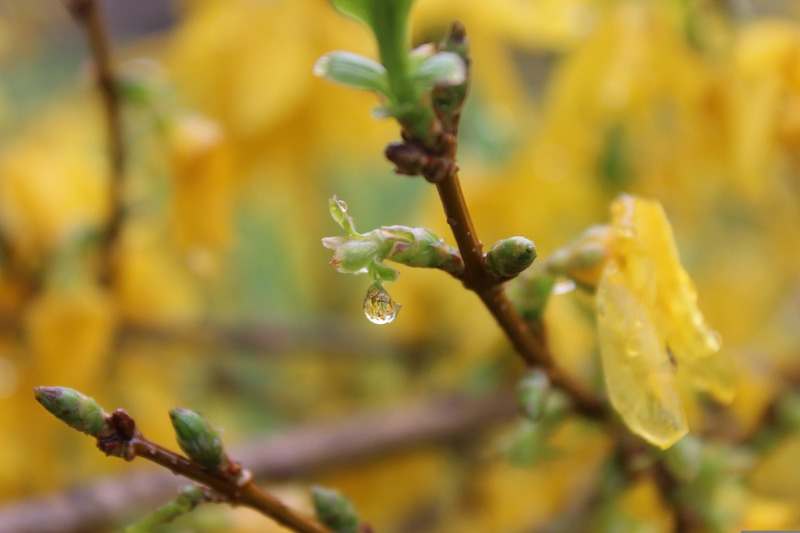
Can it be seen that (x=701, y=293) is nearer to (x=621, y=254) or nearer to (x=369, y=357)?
(x=369, y=357)

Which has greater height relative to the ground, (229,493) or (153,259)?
(153,259)

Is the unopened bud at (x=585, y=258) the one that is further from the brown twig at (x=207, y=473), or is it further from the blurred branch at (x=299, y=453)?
the blurred branch at (x=299, y=453)

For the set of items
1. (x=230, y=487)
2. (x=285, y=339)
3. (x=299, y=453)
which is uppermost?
(x=285, y=339)

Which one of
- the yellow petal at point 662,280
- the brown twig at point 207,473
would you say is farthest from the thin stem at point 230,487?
the yellow petal at point 662,280

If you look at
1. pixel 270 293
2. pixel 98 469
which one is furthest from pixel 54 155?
pixel 270 293

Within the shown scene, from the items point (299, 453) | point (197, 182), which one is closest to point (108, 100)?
point (197, 182)

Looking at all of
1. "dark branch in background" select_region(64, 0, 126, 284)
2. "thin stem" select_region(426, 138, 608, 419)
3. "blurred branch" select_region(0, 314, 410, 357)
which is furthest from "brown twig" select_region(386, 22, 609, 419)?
"blurred branch" select_region(0, 314, 410, 357)

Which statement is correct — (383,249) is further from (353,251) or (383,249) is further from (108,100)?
(108,100)
